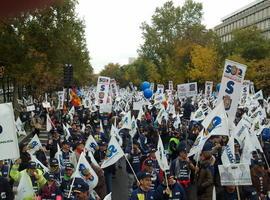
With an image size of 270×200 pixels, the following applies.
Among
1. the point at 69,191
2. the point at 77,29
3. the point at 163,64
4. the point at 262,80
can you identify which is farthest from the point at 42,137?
the point at 163,64

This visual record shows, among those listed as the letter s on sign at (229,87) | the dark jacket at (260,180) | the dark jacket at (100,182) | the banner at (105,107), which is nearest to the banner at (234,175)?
the dark jacket at (260,180)

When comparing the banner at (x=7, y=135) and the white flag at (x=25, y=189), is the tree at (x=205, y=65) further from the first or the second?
the banner at (x=7, y=135)

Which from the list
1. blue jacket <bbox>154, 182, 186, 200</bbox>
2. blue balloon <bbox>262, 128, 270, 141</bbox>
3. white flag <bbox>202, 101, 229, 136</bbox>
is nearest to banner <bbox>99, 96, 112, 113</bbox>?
blue balloon <bbox>262, 128, 270, 141</bbox>

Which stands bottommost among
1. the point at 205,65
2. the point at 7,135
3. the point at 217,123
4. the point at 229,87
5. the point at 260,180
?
the point at 260,180

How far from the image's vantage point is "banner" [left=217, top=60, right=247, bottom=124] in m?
11.8

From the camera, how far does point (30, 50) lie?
84.8ft

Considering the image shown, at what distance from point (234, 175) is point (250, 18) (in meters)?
101

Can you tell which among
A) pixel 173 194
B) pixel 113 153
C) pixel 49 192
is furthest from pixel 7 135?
pixel 113 153

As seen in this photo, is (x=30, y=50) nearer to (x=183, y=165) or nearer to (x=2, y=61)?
(x=2, y=61)

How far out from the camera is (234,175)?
7.61 m

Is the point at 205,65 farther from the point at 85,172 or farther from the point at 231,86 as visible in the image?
the point at 85,172

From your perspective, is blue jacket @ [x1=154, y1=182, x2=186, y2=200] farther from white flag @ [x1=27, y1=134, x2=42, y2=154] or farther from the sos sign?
white flag @ [x1=27, y1=134, x2=42, y2=154]

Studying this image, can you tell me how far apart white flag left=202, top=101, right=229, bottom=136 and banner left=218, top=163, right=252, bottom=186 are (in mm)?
2635

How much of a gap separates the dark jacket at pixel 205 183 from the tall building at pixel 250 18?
85720 millimetres
